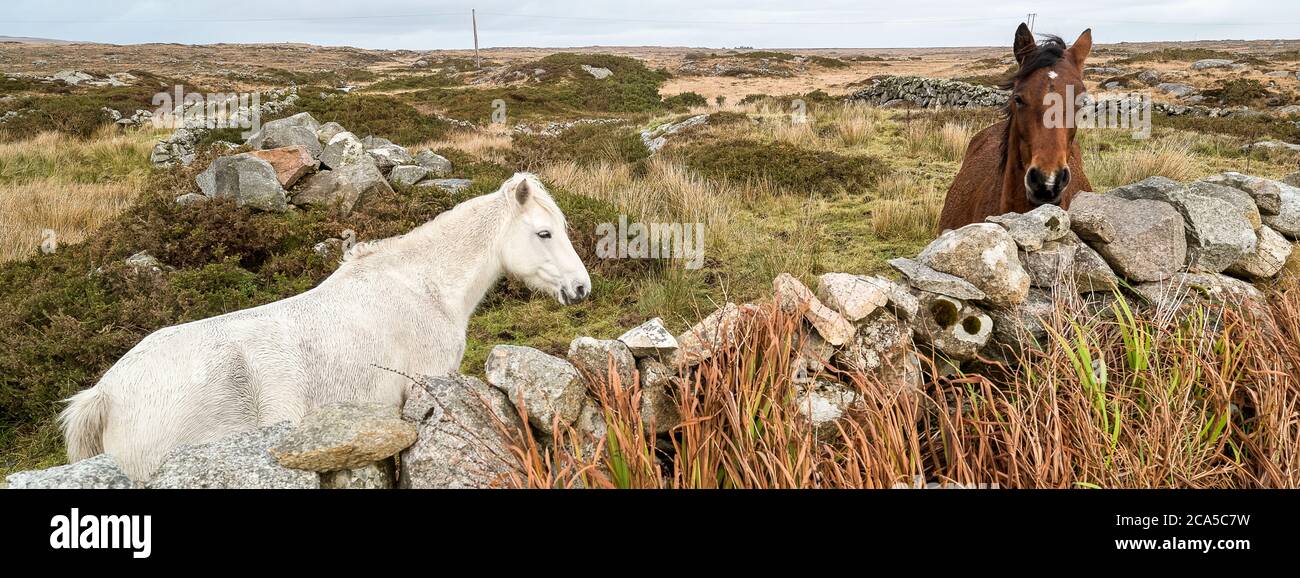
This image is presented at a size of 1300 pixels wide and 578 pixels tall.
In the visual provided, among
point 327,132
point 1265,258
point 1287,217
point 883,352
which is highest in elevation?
point 327,132

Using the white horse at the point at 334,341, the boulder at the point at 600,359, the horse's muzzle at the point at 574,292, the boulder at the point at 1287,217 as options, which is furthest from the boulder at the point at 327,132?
the boulder at the point at 1287,217

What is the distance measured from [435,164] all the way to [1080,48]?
9204 millimetres

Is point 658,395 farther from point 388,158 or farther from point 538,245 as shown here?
point 388,158

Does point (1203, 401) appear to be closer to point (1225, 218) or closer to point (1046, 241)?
point (1046, 241)

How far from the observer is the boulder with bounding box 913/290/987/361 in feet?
11.1

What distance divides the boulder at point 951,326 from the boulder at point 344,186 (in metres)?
7.19

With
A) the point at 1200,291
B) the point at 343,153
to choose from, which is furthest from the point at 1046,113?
the point at 343,153

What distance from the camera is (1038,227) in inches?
151

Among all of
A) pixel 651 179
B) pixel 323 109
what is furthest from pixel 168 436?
pixel 323 109

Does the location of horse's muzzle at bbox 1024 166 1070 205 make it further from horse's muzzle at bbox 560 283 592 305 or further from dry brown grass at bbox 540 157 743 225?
dry brown grass at bbox 540 157 743 225

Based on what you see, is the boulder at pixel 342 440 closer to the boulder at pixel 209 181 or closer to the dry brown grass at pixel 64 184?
the boulder at pixel 209 181

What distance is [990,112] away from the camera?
56.1 feet

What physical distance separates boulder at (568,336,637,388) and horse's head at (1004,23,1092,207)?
334cm

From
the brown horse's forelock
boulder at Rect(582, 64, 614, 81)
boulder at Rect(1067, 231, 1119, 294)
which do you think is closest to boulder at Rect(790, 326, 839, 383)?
boulder at Rect(1067, 231, 1119, 294)
